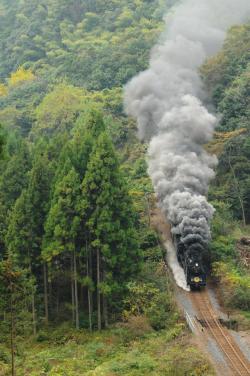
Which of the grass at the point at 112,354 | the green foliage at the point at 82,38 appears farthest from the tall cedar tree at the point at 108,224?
the green foliage at the point at 82,38

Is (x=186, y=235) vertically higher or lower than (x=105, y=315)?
higher

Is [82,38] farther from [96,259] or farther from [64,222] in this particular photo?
[64,222]

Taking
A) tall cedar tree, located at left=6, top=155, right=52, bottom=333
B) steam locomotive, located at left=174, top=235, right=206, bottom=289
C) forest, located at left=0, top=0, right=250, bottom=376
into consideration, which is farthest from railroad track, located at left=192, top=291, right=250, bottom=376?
tall cedar tree, located at left=6, top=155, right=52, bottom=333

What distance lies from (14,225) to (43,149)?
9280mm

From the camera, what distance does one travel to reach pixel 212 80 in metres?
57.7

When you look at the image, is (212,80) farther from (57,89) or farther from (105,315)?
(105,315)

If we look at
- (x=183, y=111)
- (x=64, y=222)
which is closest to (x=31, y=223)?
(x=64, y=222)

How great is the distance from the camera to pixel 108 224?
27.2 m

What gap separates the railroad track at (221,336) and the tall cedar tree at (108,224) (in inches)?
175

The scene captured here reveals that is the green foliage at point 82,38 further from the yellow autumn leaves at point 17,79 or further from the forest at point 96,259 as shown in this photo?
the forest at point 96,259

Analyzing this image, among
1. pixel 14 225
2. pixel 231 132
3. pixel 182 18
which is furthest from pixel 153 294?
pixel 182 18

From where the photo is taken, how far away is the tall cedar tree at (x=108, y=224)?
89.9 ft

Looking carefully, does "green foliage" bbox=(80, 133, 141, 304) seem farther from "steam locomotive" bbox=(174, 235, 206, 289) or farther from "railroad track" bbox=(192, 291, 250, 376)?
"railroad track" bbox=(192, 291, 250, 376)

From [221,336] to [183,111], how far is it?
24.2 meters
